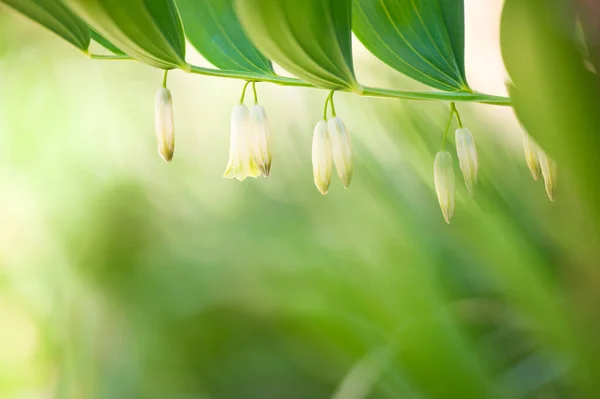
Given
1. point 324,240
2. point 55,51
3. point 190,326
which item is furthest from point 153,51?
point 55,51

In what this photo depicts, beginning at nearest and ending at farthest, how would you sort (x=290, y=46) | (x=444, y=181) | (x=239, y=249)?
(x=290, y=46)
(x=444, y=181)
(x=239, y=249)

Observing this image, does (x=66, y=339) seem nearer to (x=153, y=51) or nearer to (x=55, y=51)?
(x=55, y=51)

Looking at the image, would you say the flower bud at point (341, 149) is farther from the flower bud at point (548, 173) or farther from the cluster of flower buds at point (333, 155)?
the flower bud at point (548, 173)

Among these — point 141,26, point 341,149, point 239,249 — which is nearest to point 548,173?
point 341,149

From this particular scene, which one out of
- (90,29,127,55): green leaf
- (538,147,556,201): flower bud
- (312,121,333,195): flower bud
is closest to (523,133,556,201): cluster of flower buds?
(538,147,556,201): flower bud

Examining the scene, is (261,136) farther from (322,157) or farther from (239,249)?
(239,249)

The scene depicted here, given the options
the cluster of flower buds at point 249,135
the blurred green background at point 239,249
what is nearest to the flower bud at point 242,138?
the cluster of flower buds at point 249,135

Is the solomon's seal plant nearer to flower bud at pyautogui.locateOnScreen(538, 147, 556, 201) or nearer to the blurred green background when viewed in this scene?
flower bud at pyautogui.locateOnScreen(538, 147, 556, 201)
